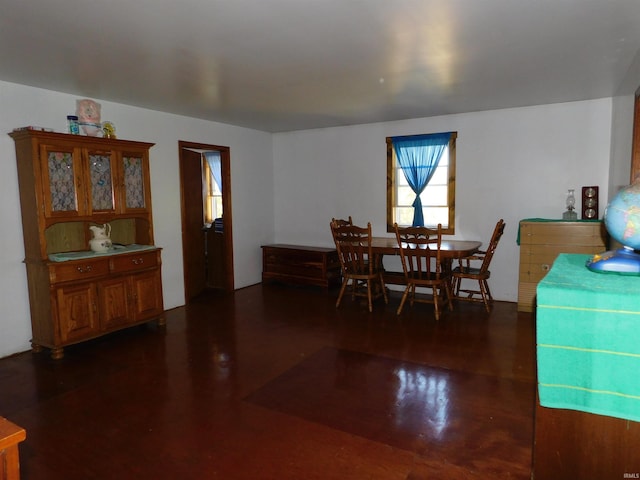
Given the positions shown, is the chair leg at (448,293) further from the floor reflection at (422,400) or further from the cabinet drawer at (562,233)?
the floor reflection at (422,400)

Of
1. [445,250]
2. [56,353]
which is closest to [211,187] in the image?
[56,353]

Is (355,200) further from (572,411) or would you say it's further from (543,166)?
(572,411)

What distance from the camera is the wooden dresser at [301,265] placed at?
5.90 meters

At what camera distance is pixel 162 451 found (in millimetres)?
2230

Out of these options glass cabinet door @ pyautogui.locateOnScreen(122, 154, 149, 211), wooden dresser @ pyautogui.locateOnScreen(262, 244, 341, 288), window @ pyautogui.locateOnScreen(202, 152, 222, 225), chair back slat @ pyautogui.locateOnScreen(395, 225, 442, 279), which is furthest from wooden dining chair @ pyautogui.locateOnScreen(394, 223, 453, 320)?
window @ pyautogui.locateOnScreen(202, 152, 222, 225)

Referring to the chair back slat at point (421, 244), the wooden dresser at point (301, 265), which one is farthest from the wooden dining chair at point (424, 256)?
the wooden dresser at point (301, 265)

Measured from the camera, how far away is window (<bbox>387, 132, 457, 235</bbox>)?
17.7 feet

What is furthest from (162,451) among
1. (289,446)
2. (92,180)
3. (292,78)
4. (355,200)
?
(355,200)

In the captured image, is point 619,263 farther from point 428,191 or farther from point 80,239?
point 80,239

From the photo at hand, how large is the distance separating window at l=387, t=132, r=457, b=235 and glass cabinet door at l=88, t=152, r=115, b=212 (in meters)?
3.44

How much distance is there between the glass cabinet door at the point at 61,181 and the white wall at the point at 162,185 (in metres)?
0.40

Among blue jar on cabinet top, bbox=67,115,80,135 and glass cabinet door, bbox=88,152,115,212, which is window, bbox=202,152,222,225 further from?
blue jar on cabinet top, bbox=67,115,80,135

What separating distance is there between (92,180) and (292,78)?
2.02m

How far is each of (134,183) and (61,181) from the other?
28.2 inches
